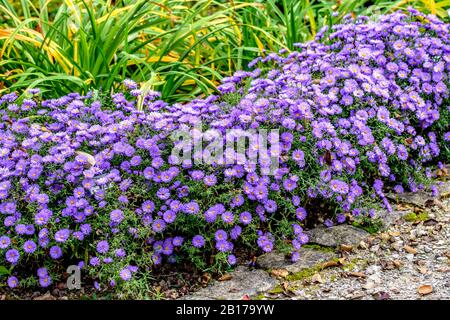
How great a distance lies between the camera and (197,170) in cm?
326

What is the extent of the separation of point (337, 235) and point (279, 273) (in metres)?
0.46

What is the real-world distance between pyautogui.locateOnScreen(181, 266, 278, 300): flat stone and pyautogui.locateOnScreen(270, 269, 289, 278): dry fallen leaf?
0.09ft

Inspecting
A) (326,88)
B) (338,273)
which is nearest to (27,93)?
(326,88)

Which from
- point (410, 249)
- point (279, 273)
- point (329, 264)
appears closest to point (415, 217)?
point (410, 249)

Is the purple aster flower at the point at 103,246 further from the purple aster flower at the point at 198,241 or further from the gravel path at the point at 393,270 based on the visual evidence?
the gravel path at the point at 393,270

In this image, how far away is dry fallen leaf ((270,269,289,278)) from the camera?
322cm

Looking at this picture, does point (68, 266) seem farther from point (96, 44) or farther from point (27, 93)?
point (96, 44)

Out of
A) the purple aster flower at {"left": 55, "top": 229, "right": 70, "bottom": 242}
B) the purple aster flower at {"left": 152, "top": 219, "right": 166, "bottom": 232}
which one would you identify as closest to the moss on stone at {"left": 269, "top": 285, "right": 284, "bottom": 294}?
the purple aster flower at {"left": 152, "top": 219, "right": 166, "bottom": 232}

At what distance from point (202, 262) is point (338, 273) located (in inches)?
26.0

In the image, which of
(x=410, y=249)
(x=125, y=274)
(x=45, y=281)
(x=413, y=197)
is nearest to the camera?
(x=125, y=274)

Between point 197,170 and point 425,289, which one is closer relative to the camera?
point 425,289

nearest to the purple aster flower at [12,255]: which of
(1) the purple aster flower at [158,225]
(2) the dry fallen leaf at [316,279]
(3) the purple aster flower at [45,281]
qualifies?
(3) the purple aster flower at [45,281]

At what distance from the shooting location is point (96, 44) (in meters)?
4.34

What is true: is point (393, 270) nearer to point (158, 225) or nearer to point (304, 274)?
point (304, 274)
